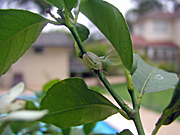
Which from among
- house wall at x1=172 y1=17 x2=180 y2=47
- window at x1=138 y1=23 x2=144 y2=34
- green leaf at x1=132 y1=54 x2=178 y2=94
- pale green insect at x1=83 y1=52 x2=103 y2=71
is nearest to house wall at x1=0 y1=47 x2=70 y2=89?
green leaf at x1=132 y1=54 x2=178 y2=94

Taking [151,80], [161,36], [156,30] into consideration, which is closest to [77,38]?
[151,80]

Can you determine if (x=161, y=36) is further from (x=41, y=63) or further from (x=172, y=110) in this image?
(x=172, y=110)

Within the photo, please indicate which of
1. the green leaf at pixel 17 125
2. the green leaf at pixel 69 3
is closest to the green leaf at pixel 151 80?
the green leaf at pixel 69 3

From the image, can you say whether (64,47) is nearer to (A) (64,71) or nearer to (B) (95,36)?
(A) (64,71)

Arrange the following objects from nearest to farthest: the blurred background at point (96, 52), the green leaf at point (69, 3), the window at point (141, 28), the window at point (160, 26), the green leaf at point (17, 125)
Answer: the green leaf at point (69, 3) < the green leaf at point (17, 125) < the blurred background at point (96, 52) < the window at point (160, 26) < the window at point (141, 28)

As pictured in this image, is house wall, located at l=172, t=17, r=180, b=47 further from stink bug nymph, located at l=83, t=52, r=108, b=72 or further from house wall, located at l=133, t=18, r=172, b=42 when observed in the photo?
stink bug nymph, located at l=83, t=52, r=108, b=72

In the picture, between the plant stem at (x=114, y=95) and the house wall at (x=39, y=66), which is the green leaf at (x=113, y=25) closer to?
the plant stem at (x=114, y=95)

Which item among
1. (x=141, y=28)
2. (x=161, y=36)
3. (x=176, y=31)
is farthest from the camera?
(x=141, y=28)
